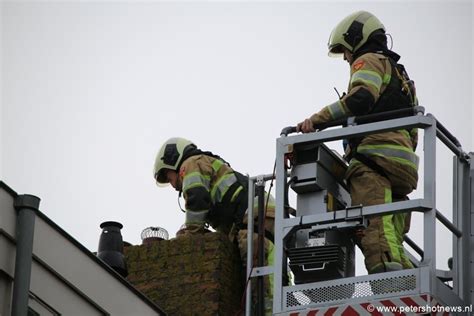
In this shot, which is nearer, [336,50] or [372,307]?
[372,307]

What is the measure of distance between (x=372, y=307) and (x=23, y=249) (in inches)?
109

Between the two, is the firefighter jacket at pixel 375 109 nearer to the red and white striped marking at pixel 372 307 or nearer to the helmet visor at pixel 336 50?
the helmet visor at pixel 336 50

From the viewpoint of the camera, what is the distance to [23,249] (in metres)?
9.71

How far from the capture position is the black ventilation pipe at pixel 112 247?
40.7 ft

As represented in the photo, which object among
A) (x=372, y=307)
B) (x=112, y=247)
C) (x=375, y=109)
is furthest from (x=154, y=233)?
(x=372, y=307)

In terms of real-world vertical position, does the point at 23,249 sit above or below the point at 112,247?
below

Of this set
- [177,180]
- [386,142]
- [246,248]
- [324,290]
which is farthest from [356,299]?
[177,180]

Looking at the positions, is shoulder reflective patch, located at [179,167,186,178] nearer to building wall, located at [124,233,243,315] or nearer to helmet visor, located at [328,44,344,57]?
building wall, located at [124,233,243,315]

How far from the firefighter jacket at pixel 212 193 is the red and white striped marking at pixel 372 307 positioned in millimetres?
2740

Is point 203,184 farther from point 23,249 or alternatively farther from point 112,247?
point 23,249

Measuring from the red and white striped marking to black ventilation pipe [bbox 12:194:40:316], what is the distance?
2.22 metres

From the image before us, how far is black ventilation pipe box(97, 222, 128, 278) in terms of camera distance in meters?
12.4

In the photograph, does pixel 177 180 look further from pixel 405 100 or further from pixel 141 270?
pixel 405 100
